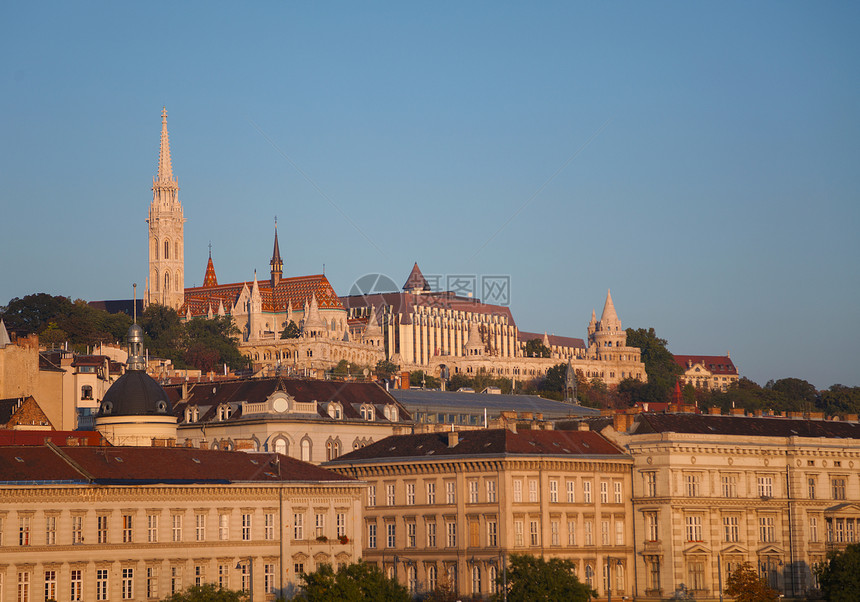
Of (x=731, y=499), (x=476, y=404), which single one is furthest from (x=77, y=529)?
(x=476, y=404)

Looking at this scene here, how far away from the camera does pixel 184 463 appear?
302 feet

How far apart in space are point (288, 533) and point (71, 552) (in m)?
13.0

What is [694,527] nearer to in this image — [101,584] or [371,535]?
[371,535]

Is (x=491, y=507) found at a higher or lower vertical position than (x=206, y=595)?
higher

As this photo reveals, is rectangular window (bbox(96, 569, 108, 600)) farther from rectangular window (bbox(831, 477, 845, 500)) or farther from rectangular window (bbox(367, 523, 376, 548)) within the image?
rectangular window (bbox(831, 477, 845, 500))

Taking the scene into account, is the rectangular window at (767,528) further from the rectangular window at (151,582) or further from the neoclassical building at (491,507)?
the rectangular window at (151,582)

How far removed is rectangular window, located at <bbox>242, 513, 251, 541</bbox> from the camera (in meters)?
90.7

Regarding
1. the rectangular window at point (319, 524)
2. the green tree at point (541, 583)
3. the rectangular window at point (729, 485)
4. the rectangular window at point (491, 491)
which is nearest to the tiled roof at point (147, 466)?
the rectangular window at point (319, 524)

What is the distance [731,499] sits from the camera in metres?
110

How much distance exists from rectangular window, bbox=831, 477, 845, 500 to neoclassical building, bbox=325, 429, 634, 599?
15054mm

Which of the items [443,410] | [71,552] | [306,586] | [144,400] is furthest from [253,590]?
[443,410]

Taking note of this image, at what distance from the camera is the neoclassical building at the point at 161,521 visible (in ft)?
270

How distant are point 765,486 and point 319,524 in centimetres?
3288

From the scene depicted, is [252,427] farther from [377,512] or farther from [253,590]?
[253,590]
